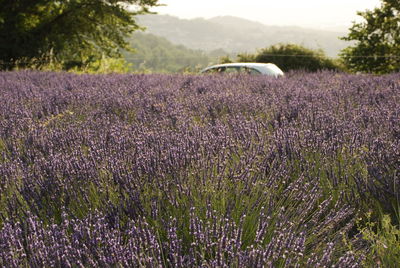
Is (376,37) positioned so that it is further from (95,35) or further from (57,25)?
(57,25)

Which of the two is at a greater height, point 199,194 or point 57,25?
point 57,25

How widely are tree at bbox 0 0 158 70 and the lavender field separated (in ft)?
51.6

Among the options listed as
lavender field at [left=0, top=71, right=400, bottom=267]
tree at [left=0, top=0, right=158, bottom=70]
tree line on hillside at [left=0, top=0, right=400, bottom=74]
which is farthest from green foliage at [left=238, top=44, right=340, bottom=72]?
lavender field at [left=0, top=71, right=400, bottom=267]

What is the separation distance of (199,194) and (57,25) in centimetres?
1868

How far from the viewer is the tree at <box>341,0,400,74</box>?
56.9 ft

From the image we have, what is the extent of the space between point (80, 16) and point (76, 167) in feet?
58.2

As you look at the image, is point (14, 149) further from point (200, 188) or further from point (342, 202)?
point (342, 202)

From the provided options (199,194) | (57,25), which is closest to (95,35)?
(57,25)

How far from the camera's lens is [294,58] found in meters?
19.1

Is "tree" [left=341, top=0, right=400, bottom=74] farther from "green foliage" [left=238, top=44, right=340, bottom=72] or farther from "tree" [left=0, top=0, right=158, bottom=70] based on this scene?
"tree" [left=0, top=0, right=158, bottom=70]

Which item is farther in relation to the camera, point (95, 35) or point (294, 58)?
point (95, 35)

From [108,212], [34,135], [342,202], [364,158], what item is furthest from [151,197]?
[34,135]

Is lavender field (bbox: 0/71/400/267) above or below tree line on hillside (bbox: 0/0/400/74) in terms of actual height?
below

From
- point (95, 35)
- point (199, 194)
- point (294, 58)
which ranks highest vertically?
point (95, 35)
